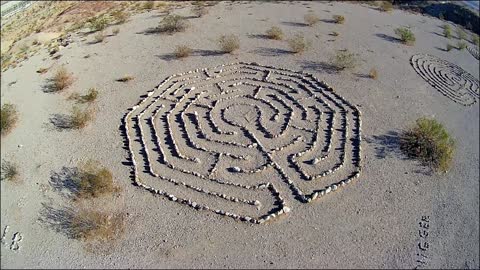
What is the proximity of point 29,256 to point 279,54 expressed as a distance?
13.7 meters

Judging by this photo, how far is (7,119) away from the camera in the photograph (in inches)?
674

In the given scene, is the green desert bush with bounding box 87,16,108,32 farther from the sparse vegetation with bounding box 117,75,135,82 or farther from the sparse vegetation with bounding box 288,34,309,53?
the sparse vegetation with bounding box 288,34,309,53

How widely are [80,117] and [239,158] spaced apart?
6321 mm

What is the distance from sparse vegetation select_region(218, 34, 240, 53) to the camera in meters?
21.5

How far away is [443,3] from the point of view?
32281mm

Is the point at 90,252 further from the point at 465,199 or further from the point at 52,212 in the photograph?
the point at 465,199

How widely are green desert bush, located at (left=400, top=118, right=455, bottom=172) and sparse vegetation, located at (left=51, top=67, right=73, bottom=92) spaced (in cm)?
1378

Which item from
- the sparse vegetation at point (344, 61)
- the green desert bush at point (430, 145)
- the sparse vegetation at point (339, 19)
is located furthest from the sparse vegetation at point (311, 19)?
the green desert bush at point (430, 145)

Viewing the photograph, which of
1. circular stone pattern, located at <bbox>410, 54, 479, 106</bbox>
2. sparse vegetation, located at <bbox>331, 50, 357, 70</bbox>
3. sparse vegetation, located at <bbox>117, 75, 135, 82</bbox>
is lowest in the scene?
circular stone pattern, located at <bbox>410, 54, 479, 106</bbox>

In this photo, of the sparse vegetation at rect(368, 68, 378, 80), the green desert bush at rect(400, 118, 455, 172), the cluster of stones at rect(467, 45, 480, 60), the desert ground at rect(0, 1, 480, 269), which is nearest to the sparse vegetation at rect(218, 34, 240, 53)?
the desert ground at rect(0, 1, 480, 269)

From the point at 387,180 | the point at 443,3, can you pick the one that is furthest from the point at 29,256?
the point at 443,3

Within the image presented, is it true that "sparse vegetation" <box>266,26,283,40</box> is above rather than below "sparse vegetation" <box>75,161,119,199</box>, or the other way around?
above

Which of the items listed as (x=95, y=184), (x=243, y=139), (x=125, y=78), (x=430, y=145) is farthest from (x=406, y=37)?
(x=95, y=184)

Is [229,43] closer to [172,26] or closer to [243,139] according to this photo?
[172,26]
